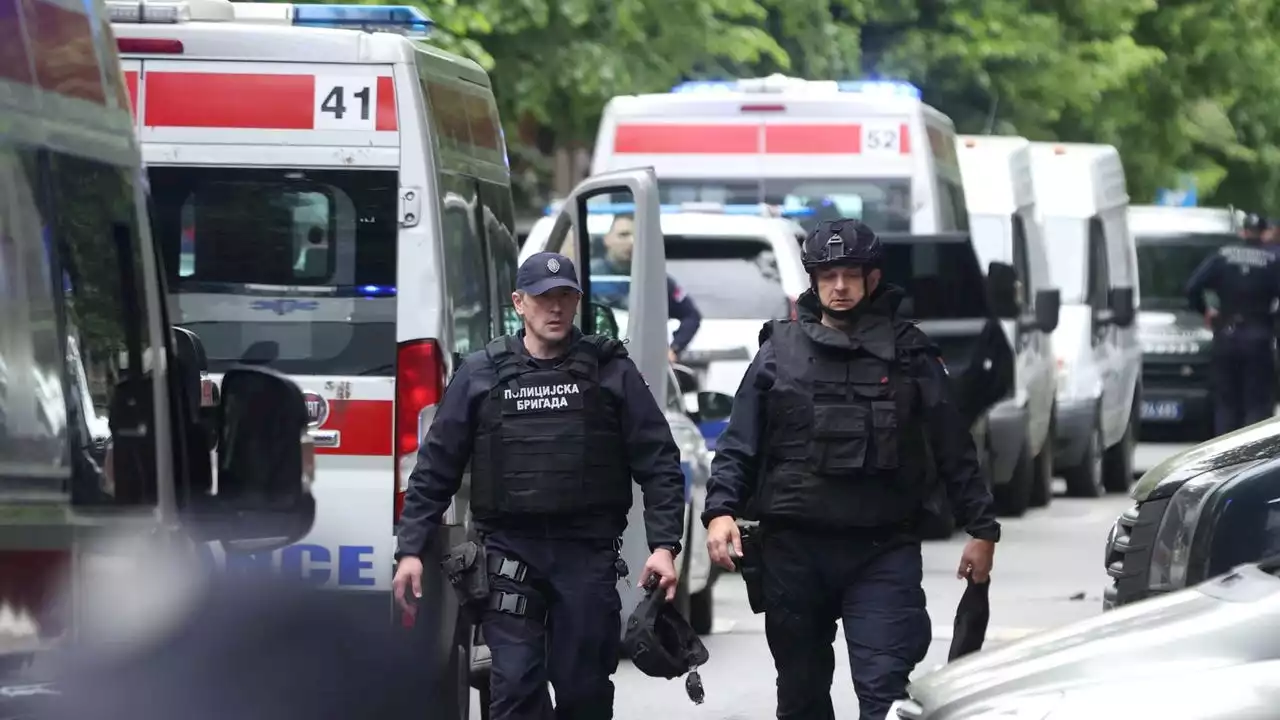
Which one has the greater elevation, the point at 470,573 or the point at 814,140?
the point at 814,140

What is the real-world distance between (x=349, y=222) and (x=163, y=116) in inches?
25.7

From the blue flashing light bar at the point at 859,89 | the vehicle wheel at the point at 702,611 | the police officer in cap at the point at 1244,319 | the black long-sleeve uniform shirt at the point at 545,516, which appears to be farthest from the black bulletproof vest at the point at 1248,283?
the black long-sleeve uniform shirt at the point at 545,516

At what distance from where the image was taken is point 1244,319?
713 inches

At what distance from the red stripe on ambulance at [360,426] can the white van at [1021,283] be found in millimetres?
8212

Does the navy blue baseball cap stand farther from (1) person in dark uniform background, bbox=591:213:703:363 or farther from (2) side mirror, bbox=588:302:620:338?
(1) person in dark uniform background, bbox=591:213:703:363

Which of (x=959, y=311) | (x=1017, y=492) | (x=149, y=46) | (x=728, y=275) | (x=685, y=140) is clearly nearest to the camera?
(x=149, y=46)

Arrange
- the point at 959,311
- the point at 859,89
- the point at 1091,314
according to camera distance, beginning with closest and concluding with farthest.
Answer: the point at 959,311, the point at 859,89, the point at 1091,314

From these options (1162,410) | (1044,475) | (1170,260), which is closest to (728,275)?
(1044,475)

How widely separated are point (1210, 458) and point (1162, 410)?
50.5ft

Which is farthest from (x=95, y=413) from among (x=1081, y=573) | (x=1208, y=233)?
(x=1208, y=233)

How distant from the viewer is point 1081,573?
1380 cm

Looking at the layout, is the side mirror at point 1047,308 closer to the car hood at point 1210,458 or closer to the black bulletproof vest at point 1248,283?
the black bulletproof vest at point 1248,283

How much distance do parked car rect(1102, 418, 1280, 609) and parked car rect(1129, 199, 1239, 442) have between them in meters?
14.7

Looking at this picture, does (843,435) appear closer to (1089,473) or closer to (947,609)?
(947,609)
